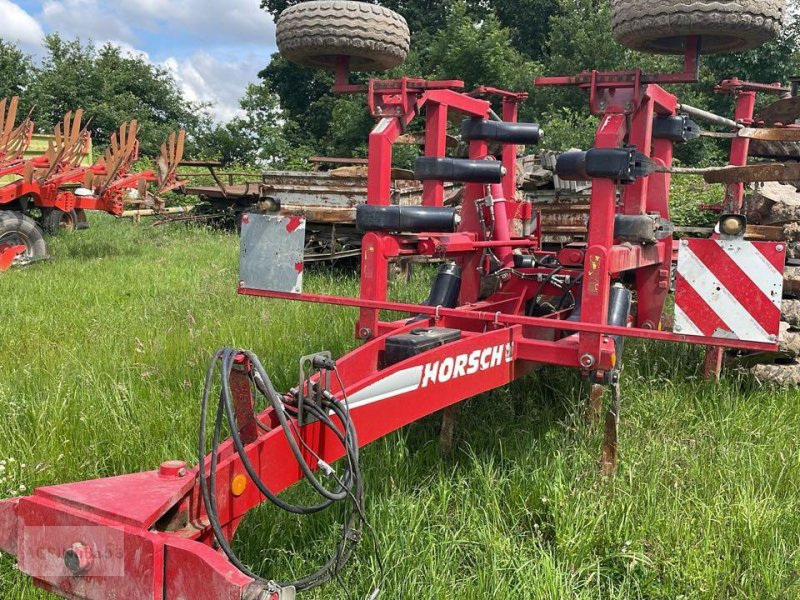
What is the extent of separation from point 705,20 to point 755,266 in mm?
1302

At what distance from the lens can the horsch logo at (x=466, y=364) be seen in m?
2.67

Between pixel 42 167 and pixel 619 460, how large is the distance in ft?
29.8

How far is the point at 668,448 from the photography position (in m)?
3.56

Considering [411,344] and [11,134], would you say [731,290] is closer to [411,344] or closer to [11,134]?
[411,344]

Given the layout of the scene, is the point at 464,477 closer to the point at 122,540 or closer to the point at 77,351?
the point at 122,540

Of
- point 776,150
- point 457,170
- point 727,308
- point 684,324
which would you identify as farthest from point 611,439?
point 776,150

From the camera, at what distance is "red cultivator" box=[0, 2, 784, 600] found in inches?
72.2

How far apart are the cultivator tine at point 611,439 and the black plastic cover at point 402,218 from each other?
1.10 metres

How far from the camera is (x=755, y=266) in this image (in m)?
2.62

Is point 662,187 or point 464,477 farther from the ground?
point 662,187

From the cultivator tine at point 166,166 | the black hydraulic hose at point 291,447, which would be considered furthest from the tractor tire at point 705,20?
the cultivator tine at point 166,166

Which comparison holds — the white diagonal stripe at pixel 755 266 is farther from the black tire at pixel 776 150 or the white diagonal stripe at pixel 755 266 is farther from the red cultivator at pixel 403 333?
the black tire at pixel 776 150

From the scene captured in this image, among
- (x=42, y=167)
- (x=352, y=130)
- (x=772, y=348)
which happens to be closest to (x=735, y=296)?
(x=772, y=348)

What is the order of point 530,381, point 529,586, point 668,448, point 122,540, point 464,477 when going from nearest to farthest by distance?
point 122,540, point 529,586, point 464,477, point 668,448, point 530,381
